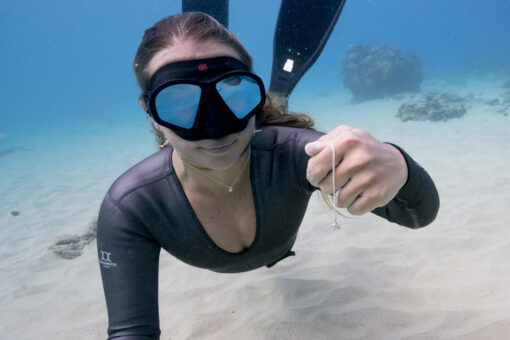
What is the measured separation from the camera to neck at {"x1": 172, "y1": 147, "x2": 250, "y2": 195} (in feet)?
6.42

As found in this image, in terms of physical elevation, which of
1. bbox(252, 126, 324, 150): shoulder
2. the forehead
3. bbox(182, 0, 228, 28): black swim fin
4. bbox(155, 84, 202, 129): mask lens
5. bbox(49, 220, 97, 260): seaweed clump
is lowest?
bbox(49, 220, 97, 260): seaweed clump

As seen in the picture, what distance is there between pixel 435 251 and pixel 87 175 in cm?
1200

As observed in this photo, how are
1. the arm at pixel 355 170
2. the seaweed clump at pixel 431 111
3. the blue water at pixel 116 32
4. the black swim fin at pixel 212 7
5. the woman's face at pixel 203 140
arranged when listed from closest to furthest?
the arm at pixel 355 170 → the woman's face at pixel 203 140 → the black swim fin at pixel 212 7 → the seaweed clump at pixel 431 111 → the blue water at pixel 116 32

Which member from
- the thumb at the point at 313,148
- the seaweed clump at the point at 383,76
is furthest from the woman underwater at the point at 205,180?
the seaweed clump at the point at 383,76

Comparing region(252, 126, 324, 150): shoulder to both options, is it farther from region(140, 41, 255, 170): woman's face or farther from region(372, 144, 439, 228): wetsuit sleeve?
region(372, 144, 439, 228): wetsuit sleeve

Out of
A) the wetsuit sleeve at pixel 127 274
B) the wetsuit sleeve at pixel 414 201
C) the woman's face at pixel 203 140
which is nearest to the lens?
the wetsuit sleeve at pixel 414 201

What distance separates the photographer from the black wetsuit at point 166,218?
71.2 inches

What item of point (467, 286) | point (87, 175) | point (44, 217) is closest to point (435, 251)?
point (467, 286)

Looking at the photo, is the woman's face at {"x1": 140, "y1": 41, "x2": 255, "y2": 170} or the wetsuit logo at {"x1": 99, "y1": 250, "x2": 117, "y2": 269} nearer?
the woman's face at {"x1": 140, "y1": 41, "x2": 255, "y2": 170}

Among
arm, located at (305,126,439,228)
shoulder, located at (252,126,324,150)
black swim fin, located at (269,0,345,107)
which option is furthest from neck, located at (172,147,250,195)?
black swim fin, located at (269,0,345,107)

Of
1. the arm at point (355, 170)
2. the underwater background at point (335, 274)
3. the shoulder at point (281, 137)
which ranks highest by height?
the arm at point (355, 170)

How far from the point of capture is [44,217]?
748cm

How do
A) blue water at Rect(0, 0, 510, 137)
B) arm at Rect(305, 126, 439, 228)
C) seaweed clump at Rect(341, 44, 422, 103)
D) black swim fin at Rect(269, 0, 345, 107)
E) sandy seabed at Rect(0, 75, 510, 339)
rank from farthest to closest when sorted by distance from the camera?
blue water at Rect(0, 0, 510, 137) < seaweed clump at Rect(341, 44, 422, 103) < black swim fin at Rect(269, 0, 345, 107) < sandy seabed at Rect(0, 75, 510, 339) < arm at Rect(305, 126, 439, 228)

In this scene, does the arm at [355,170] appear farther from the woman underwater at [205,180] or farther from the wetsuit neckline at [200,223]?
the wetsuit neckline at [200,223]
